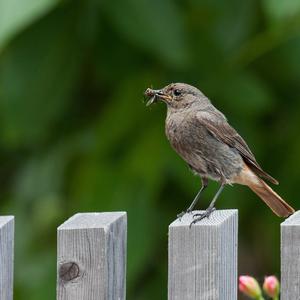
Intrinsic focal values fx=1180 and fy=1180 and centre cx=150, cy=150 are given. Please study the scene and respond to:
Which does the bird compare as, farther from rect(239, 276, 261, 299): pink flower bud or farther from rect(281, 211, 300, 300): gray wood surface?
rect(281, 211, 300, 300): gray wood surface

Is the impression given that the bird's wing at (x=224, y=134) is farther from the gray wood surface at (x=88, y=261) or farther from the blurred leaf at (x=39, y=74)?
the gray wood surface at (x=88, y=261)

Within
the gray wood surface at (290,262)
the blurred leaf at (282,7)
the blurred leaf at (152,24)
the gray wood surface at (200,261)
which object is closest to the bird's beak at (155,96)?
the blurred leaf at (152,24)

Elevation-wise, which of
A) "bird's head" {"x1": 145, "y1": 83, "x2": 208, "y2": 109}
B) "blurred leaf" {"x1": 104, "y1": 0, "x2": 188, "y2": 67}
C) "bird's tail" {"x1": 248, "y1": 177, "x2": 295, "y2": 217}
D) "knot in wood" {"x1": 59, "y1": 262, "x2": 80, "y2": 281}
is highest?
"blurred leaf" {"x1": 104, "y1": 0, "x2": 188, "y2": 67}

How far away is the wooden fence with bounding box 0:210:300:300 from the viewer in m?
3.14

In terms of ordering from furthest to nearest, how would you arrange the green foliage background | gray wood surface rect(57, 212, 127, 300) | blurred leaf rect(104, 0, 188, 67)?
the green foliage background
blurred leaf rect(104, 0, 188, 67)
gray wood surface rect(57, 212, 127, 300)

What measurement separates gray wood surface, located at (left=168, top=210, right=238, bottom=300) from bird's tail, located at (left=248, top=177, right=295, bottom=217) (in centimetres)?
164

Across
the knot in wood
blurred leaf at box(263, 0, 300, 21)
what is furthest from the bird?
the knot in wood

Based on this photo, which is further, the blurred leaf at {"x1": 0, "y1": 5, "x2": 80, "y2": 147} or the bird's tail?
the blurred leaf at {"x1": 0, "y1": 5, "x2": 80, "y2": 147}

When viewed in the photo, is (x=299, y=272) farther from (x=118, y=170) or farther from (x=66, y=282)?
(x=118, y=170)

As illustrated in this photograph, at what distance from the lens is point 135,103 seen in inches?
239

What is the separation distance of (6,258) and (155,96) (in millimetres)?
2127

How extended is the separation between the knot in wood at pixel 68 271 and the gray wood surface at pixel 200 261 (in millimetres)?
267

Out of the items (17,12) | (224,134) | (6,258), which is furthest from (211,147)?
(6,258)

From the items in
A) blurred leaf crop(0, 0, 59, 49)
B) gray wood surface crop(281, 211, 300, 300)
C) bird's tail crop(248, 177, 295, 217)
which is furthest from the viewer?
bird's tail crop(248, 177, 295, 217)
